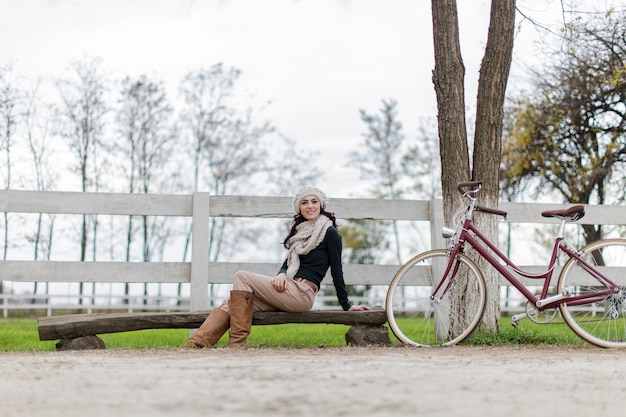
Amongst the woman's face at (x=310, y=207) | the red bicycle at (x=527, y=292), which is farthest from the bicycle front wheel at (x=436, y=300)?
the woman's face at (x=310, y=207)

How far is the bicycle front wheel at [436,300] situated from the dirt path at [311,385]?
0.82 metres

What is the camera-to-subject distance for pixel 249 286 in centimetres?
593

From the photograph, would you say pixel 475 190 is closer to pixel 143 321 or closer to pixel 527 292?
pixel 527 292

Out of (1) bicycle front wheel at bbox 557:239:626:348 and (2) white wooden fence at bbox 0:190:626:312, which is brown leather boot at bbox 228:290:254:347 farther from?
(1) bicycle front wheel at bbox 557:239:626:348

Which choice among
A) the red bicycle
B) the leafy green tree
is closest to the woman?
the red bicycle

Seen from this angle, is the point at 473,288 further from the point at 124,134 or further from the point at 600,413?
the point at 124,134

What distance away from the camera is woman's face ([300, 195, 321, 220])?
6086 millimetres

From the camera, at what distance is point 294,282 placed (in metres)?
5.94

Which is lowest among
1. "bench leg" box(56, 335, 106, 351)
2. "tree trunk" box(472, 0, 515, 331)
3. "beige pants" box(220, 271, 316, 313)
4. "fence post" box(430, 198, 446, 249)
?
"bench leg" box(56, 335, 106, 351)

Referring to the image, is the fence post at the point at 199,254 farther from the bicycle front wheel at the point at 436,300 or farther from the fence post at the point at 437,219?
the fence post at the point at 437,219

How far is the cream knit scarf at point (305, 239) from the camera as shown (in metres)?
5.98

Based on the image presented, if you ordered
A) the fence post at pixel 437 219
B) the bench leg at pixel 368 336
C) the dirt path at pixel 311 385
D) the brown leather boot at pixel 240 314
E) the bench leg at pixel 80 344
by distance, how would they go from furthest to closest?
1. the fence post at pixel 437 219
2. the bench leg at pixel 368 336
3. the bench leg at pixel 80 344
4. the brown leather boot at pixel 240 314
5. the dirt path at pixel 311 385

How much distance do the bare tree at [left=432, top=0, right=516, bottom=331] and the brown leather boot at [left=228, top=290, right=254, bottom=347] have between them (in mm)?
1863

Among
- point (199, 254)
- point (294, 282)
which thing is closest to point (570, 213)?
point (294, 282)
